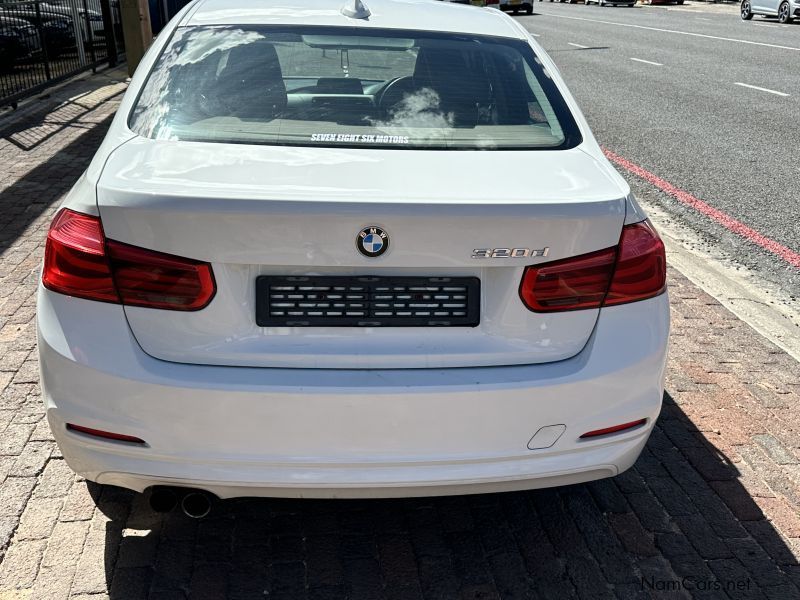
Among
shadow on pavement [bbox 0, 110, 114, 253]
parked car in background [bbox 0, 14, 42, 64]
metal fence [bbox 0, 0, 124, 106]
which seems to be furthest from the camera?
metal fence [bbox 0, 0, 124, 106]

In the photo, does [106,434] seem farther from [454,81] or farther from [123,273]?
[454,81]

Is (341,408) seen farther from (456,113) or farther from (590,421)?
(456,113)

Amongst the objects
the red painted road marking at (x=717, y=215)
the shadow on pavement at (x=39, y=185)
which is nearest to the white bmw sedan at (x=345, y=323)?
the shadow on pavement at (x=39, y=185)

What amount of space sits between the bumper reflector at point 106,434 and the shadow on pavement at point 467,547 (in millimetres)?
558

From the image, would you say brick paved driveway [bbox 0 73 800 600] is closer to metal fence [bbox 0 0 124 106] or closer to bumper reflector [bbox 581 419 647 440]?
bumper reflector [bbox 581 419 647 440]

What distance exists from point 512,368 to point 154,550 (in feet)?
4.55

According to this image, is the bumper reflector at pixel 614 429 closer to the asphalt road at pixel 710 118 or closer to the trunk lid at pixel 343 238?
the trunk lid at pixel 343 238

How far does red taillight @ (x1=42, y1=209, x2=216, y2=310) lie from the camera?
2357 mm

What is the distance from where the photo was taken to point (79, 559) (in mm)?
2826

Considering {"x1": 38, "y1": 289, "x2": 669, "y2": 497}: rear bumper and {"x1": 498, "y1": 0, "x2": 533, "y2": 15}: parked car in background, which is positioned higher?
{"x1": 38, "y1": 289, "x2": 669, "y2": 497}: rear bumper

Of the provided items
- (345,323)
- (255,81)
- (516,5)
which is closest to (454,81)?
(255,81)

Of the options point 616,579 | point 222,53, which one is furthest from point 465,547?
point 222,53

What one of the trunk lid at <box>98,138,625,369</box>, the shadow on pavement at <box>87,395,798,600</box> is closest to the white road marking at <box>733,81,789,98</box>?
the shadow on pavement at <box>87,395,798,600</box>

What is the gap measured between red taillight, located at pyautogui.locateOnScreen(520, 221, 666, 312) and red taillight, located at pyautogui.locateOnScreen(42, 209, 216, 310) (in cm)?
92
